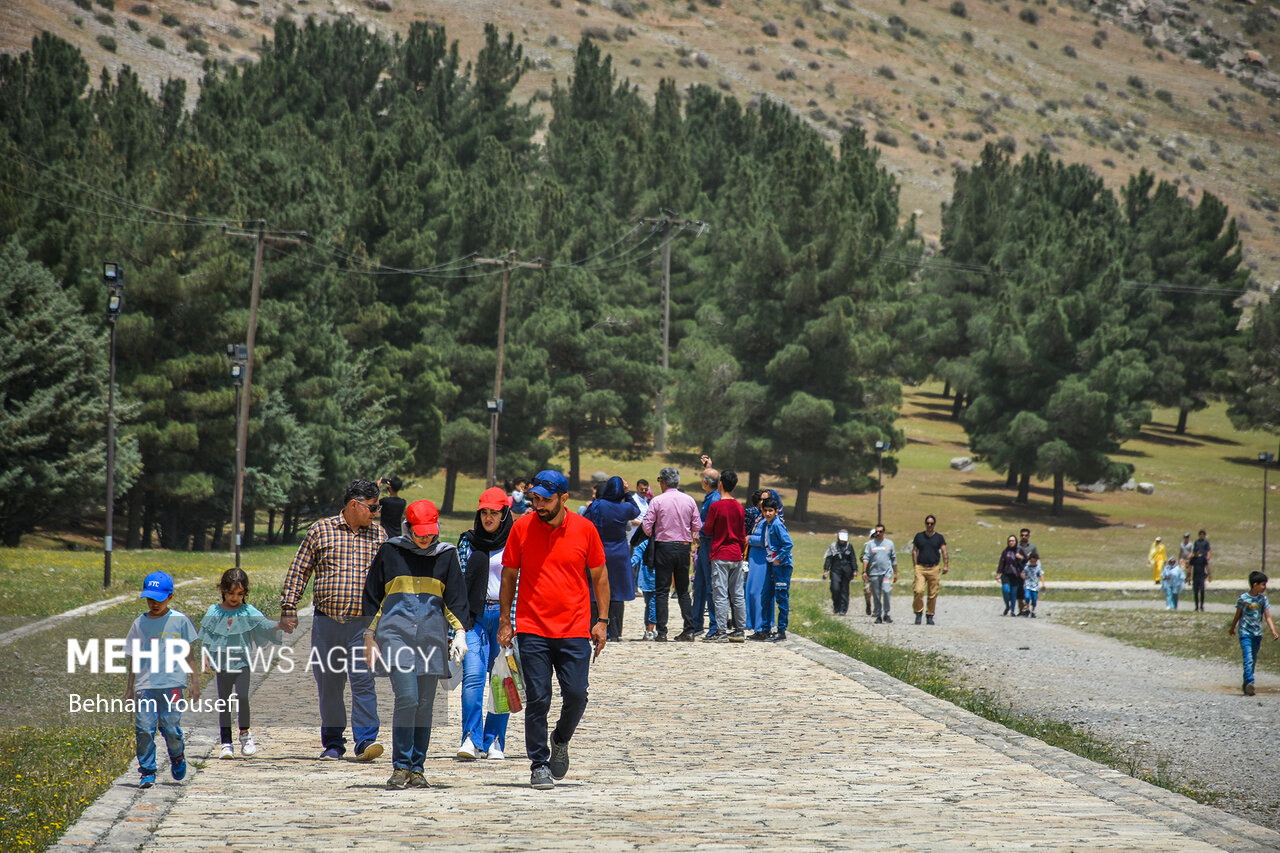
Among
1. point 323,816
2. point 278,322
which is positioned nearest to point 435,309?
point 278,322

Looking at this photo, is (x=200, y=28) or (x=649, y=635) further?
(x=200, y=28)

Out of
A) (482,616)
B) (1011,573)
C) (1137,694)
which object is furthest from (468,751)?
(1011,573)

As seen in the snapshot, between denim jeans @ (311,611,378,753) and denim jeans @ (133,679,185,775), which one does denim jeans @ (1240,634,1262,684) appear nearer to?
denim jeans @ (311,611,378,753)

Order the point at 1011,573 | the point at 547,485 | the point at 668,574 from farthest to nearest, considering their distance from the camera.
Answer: the point at 1011,573 → the point at 668,574 → the point at 547,485

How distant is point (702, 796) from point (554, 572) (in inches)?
65.1

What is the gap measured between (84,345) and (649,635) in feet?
73.8

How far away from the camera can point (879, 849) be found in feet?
20.5

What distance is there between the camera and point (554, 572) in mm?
8094

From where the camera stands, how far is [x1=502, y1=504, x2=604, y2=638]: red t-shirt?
8.06 m

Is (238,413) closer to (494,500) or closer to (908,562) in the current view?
(908,562)

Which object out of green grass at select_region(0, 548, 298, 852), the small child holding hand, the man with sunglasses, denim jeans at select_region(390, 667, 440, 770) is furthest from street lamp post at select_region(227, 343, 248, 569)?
denim jeans at select_region(390, 667, 440, 770)

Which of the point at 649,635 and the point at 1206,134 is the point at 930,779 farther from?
the point at 1206,134

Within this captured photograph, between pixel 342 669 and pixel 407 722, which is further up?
pixel 342 669

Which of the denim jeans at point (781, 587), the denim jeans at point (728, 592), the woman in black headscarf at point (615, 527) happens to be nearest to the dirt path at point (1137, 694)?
A: the denim jeans at point (781, 587)
